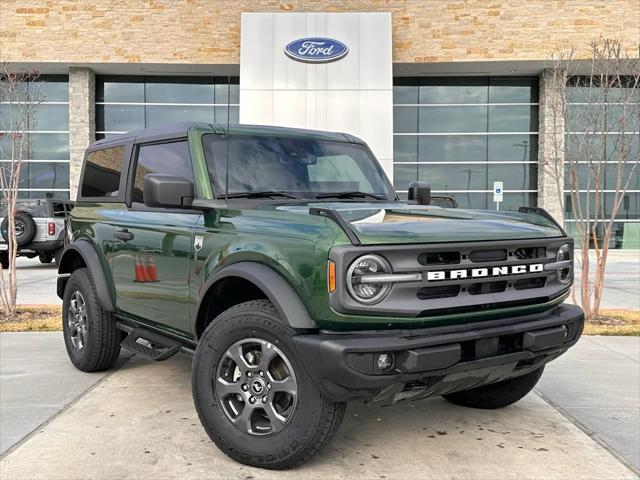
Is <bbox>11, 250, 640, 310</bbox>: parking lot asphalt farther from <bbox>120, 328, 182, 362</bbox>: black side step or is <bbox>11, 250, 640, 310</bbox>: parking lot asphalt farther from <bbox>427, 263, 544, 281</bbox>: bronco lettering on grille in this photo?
<bbox>427, 263, 544, 281</bbox>: bronco lettering on grille

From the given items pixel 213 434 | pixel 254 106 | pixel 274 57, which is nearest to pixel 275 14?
pixel 274 57

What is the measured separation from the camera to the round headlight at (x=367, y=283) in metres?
2.83

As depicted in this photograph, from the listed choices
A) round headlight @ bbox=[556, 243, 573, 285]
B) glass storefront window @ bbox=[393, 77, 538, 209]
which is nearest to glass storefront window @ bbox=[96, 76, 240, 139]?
glass storefront window @ bbox=[393, 77, 538, 209]

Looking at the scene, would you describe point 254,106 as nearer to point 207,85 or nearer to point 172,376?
point 207,85

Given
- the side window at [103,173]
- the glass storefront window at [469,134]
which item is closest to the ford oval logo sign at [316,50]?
the glass storefront window at [469,134]

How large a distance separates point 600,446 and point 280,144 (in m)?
2.76

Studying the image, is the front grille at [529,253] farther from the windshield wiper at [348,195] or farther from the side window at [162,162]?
the side window at [162,162]

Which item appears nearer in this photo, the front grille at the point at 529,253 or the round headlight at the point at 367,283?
the round headlight at the point at 367,283

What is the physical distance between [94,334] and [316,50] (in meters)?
17.5

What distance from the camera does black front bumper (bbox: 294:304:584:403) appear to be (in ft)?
9.07

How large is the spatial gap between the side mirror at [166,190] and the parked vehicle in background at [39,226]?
12340 mm

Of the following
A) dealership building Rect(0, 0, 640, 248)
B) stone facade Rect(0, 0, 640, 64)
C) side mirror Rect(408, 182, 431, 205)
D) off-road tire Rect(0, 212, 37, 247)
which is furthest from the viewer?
stone facade Rect(0, 0, 640, 64)

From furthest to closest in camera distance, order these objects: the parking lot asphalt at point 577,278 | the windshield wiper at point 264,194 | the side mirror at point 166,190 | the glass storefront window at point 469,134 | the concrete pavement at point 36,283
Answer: the glass storefront window at point 469,134 → the parking lot asphalt at point 577,278 → the concrete pavement at point 36,283 → the windshield wiper at point 264,194 → the side mirror at point 166,190

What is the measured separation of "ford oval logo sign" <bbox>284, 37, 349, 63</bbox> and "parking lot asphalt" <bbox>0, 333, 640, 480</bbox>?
1749cm
